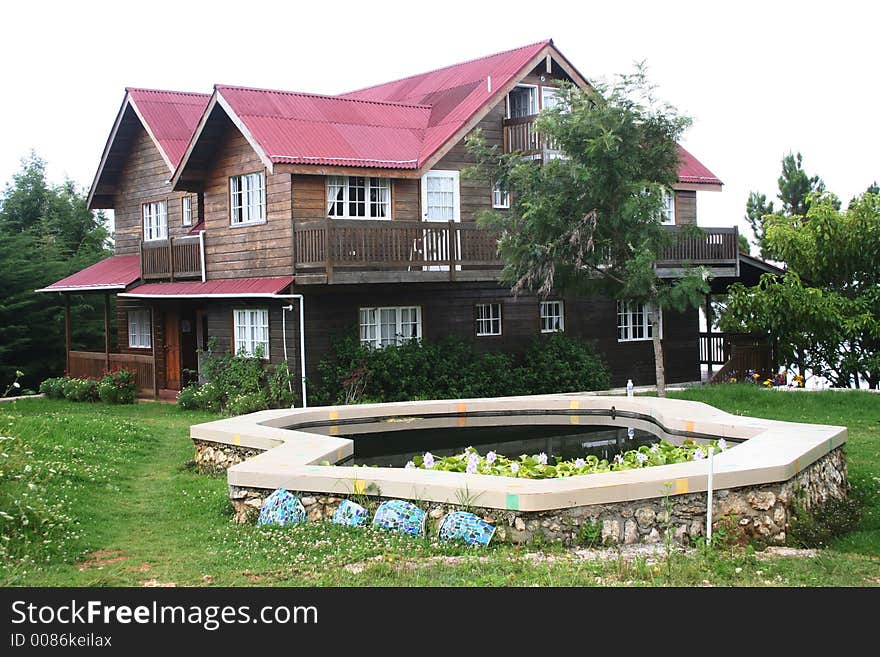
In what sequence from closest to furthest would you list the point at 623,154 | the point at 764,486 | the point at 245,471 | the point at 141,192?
1. the point at 764,486
2. the point at 245,471
3. the point at 623,154
4. the point at 141,192

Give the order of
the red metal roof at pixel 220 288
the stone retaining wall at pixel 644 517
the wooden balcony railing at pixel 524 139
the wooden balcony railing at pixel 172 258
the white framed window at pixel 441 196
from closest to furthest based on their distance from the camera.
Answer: the stone retaining wall at pixel 644 517
the red metal roof at pixel 220 288
the white framed window at pixel 441 196
the wooden balcony railing at pixel 524 139
the wooden balcony railing at pixel 172 258

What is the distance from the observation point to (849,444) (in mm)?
16078

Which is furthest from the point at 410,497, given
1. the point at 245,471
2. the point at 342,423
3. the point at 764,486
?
the point at 342,423

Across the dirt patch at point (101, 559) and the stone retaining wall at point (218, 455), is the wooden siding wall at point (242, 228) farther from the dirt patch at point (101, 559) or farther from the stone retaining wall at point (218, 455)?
the dirt patch at point (101, 559)

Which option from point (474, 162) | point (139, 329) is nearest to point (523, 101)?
point (474, 162)

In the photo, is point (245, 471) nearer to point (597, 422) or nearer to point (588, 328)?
point (597, 422)

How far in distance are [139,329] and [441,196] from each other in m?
10.1

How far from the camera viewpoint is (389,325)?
23250mm

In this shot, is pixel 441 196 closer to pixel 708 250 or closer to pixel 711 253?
pixel 708 250

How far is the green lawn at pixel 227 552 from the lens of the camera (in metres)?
8.51

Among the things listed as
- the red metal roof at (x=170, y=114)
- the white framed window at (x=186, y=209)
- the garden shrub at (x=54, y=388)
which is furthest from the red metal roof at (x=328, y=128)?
the garden shrub at (x=54, y=388)

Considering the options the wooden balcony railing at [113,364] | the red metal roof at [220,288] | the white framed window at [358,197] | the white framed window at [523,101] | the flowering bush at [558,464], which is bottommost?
the flowering bush at [558,464]

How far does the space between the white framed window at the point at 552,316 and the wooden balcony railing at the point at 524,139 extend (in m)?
3.59
